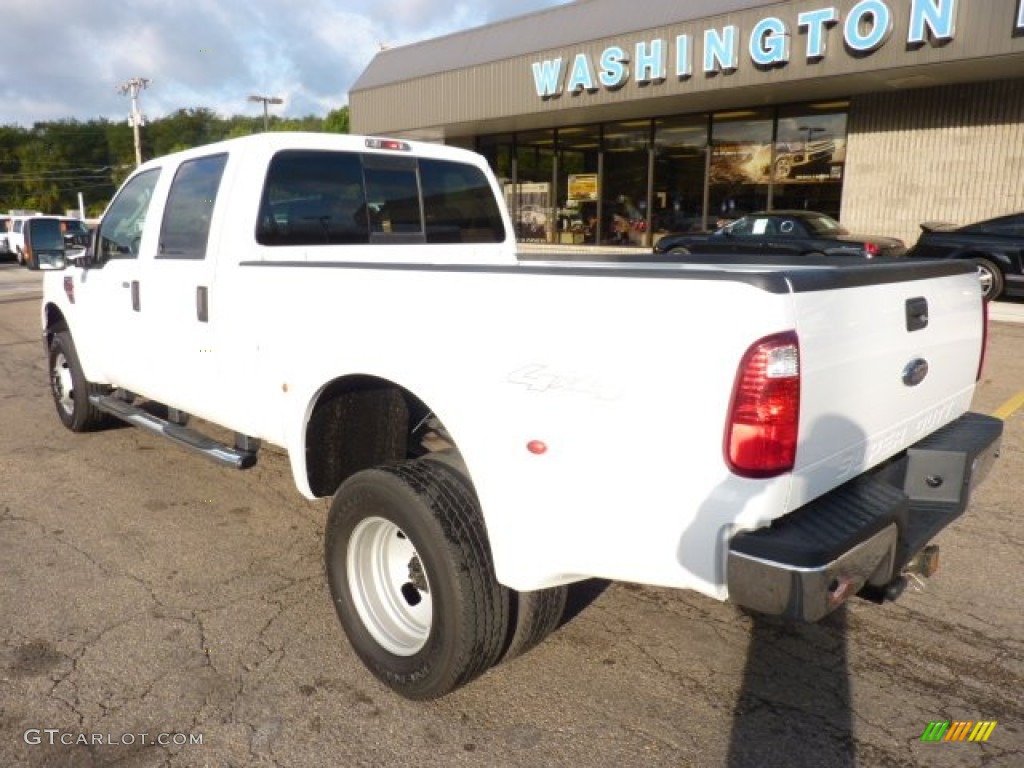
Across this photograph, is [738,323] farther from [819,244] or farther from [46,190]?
[46,190]

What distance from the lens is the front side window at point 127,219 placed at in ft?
16.1

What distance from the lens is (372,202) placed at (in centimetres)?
446

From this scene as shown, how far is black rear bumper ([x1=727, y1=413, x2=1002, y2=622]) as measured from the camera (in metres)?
2.09

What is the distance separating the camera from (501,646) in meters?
2.71

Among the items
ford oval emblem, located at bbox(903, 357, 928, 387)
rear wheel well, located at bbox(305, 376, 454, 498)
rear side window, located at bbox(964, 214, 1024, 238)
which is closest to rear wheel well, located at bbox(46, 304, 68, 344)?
rear wheel well, located at bbox(305, 376, 454, 498)

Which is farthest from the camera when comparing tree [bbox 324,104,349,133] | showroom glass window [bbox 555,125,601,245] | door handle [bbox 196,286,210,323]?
tree [bbox 324,104,349,133]

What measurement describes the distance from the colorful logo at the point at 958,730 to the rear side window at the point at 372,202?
338 cm

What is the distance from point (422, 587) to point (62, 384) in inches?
187

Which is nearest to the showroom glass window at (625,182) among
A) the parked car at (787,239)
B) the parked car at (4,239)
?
the parked car at (787,239)

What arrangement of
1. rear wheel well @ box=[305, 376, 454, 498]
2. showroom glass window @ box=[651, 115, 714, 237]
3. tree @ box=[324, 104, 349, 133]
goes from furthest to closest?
tree @ box=[324, 104, 349, 133], showroom glass window @ box=[651, 115, 714, 237], rear wheel well @ box=[305, 376, 454, 498]

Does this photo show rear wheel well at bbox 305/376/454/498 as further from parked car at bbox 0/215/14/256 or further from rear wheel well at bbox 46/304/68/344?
parked car at bbox 0/215/14/256

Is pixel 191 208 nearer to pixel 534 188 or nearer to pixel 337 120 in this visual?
pixel 534 188

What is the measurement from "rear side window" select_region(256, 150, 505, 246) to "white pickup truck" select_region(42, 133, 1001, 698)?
0.02m

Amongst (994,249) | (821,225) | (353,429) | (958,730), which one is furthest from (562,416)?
(821,225)
